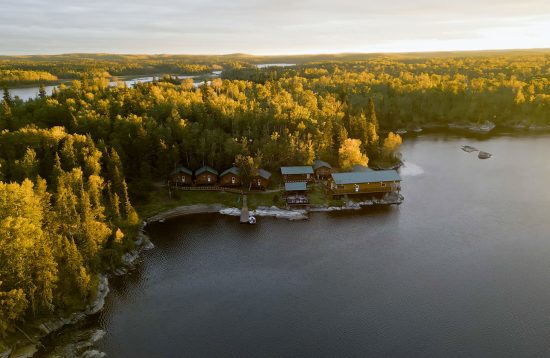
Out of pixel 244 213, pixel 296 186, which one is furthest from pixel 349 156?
pixel 244 213

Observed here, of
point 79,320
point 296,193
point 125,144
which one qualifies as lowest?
point 79,320

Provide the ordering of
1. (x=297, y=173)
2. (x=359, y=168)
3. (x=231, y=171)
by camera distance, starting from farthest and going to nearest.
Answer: (x=359, y=168) < (x=297, y=173) < (x=231, y=171)

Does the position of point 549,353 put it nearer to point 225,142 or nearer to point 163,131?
point 225,142

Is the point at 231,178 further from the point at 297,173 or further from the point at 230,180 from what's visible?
the point at 297,173

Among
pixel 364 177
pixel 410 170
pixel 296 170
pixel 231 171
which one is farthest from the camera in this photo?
pixel 410 170

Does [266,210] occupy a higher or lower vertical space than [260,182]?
lower

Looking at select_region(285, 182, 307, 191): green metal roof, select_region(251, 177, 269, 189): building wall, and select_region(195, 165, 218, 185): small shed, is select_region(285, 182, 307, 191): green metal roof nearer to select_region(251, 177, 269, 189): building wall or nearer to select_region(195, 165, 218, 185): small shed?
select_region(251, 177, 269, 189): building wall
